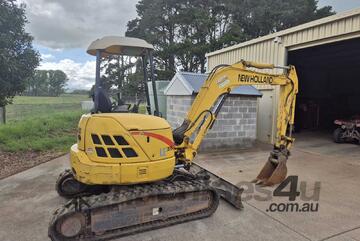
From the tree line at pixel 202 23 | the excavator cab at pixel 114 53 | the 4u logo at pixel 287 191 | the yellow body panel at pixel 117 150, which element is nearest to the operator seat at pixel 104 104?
the excavator cab at pixel 114 53

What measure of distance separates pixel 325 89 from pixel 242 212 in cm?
1307

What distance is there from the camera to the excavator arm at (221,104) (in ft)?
14.9

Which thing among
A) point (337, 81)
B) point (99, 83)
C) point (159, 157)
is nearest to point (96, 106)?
point (99, 83)

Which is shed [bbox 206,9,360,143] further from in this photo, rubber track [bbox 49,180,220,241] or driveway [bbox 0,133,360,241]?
rubber track [bbox 49,180,220,241]

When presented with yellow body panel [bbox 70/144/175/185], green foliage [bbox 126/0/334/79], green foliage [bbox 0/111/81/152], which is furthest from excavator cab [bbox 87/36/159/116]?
green foliage [bbox 126/0/334/79]

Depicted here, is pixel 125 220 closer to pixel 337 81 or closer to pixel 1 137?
pixel 1 137

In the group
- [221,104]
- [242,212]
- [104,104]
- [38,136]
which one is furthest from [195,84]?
[38,136]

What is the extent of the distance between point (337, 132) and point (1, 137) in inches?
440

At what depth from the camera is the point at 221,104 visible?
491cm

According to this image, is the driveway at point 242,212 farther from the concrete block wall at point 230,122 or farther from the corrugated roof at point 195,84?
the corrugated roof at point 195,84

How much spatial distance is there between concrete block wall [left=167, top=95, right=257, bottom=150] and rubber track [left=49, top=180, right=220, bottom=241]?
418 centimetres

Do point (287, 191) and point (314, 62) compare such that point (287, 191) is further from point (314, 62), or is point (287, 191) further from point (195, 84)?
point (314, 62)

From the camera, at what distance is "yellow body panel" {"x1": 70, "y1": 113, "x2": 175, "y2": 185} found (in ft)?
11.6

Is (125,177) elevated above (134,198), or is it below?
above
